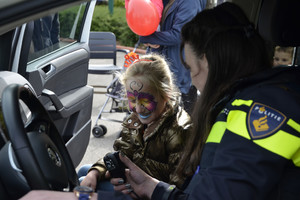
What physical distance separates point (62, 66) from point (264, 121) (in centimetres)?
230

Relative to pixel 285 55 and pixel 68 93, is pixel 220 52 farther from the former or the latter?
pixel 68 93

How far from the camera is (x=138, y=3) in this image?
3.66 m

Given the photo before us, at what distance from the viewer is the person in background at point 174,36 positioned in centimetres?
365

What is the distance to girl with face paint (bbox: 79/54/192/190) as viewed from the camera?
7.02 feet

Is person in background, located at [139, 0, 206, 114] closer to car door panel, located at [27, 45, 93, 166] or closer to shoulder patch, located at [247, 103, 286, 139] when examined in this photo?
car door panel, located at [27, 45, 93, 166]

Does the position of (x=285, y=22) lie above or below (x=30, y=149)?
above

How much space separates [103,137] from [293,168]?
3931 millimetres

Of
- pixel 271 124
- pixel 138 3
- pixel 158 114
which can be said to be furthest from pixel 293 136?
pixel 138 3

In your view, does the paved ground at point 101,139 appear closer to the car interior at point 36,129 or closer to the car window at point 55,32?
the car window at point 55,32

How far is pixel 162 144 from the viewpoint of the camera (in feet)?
7.10

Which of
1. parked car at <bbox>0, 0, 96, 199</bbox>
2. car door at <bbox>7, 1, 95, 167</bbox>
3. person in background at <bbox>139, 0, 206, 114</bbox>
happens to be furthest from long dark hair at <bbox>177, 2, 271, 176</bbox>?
person in background at <bbox>139, 0, 206, 114</bbox>

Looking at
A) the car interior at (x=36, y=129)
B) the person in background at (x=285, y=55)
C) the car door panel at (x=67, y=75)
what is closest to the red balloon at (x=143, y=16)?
the car door panel at (x=67, y=75)

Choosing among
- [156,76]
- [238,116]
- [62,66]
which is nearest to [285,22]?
[238,116]

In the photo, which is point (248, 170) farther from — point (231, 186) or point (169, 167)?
point (169, 167)
